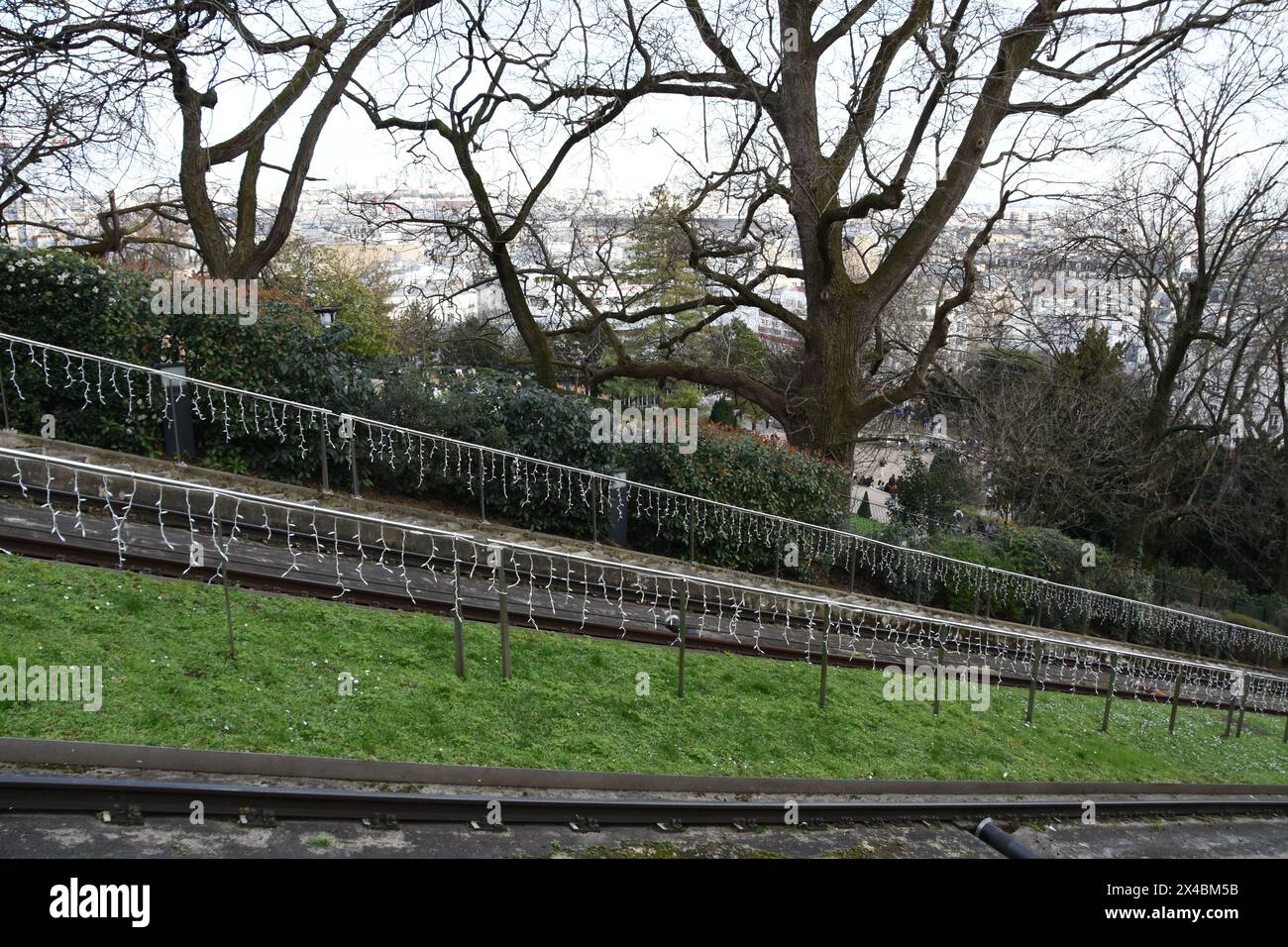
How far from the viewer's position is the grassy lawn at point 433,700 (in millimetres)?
5934

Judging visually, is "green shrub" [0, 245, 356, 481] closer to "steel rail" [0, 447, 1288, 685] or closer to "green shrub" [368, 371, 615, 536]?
"green shrub" [368, 371, 615, 536]

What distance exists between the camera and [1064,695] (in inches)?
523

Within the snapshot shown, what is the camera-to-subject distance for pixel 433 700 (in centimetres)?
689

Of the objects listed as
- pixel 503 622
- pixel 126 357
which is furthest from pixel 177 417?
pixel 503 622

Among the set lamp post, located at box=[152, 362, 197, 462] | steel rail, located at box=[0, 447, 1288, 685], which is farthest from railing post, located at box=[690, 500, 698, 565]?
lamp post, located at box=[152, 362, 197, 462]

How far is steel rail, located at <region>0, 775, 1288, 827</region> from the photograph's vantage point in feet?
15.4

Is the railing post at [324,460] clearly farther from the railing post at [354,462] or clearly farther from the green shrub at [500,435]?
the green shrub at [500,435]

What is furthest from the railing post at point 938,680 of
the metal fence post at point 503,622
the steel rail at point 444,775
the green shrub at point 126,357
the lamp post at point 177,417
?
the lamp post at point 177,417

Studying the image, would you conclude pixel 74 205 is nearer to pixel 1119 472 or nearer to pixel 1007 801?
pixel 1007 801

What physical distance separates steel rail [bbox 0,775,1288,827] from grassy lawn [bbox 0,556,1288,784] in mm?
649

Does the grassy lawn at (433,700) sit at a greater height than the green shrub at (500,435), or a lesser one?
lesser

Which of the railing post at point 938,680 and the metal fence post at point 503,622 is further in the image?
the railing post at point 938,680

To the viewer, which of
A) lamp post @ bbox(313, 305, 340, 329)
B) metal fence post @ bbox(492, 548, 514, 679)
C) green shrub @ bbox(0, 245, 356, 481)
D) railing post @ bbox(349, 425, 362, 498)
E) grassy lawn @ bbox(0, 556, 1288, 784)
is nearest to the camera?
grassy lawn @ bbox(0, 556, 1288, 784)

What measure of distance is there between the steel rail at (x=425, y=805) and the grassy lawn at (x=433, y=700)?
0.65 meters
